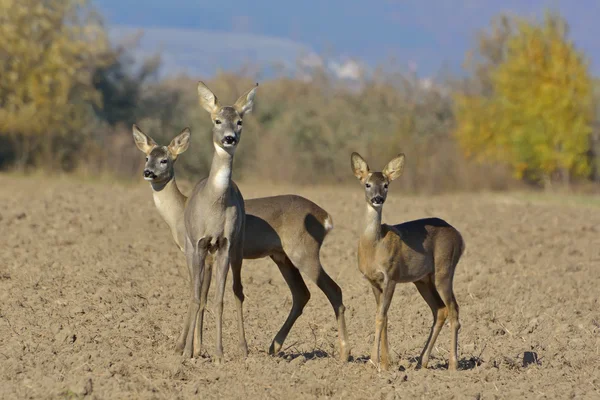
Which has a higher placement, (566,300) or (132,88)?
(132,88)

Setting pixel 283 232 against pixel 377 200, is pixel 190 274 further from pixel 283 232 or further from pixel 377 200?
pixel 377 200

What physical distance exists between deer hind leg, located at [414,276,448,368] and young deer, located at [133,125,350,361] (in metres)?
0.73

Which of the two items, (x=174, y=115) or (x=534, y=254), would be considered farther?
(x=174, y=115)

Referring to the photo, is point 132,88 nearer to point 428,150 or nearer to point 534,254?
point 428,150

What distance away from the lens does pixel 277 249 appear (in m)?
9.84

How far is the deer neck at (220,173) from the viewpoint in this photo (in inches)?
339

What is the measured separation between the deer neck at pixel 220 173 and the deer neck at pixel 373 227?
51.5 inches

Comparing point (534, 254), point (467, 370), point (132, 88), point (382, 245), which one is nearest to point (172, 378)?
point (382, 245)

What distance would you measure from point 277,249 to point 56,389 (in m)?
2.91

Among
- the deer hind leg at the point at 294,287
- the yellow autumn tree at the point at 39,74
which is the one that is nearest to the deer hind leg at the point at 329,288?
the deer hind leg at the point at 294,287

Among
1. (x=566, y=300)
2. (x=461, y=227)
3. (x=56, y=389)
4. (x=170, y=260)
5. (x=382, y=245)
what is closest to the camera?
(x=56, y=389)

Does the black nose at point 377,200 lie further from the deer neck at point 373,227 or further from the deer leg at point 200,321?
the deer leg at point 200,321

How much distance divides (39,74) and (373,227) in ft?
95.7

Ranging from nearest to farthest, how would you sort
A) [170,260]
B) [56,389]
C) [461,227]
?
[56,389] < [170,260] < [461,227]
